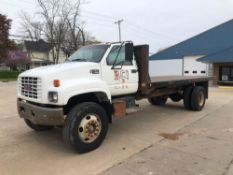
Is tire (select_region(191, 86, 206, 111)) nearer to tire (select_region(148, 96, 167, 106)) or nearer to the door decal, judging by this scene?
tire (select_region(148, 96, 167, 106))

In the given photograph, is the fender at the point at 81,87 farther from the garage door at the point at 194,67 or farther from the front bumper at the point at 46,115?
the garage door at the point at 194,67

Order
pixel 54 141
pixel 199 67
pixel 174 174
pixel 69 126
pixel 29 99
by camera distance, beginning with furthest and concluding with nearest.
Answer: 1. pixel 199 67
2. pixel 54 141
3. pixel 29 99
4. pixel 69 126
5. pixel 174 174

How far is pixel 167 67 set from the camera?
25.1 m

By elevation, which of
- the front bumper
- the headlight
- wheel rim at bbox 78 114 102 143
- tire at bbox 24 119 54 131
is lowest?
tire at bbox 24 119 54 131

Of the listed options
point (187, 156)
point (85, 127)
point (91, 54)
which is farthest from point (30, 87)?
point (187, 156)

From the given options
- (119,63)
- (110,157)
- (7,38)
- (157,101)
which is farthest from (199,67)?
(7,38)

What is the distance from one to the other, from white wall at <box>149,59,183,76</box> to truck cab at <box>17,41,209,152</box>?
18125 mm

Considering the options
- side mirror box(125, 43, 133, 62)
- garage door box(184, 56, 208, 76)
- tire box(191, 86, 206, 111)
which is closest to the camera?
side mirror box(125, 43, 133, 62)

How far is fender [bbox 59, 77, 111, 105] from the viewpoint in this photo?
4.22m

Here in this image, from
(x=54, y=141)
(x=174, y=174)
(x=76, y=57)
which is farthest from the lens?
(x=76, y=57)

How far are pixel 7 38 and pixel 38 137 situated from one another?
3388 cm

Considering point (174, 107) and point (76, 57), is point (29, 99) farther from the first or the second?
point (174, 107)

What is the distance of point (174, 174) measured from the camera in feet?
12.0

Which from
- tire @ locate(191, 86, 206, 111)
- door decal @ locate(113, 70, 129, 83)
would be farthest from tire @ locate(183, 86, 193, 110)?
door decal @ locate(113, 70, 129, 83)
